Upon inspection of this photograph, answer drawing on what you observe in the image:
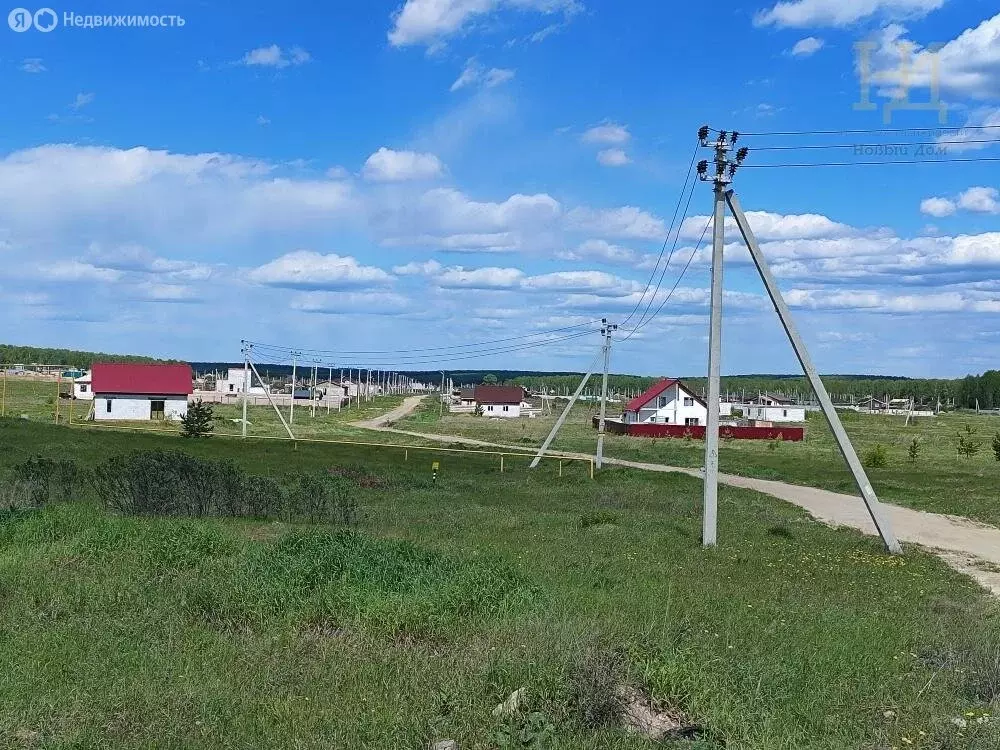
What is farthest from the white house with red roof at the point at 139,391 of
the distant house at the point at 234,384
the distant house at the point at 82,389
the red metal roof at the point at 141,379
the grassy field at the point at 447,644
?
the grassy field at the point at 447,644

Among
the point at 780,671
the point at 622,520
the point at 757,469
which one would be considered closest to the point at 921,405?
the point at 757,469

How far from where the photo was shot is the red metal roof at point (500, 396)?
350 ft

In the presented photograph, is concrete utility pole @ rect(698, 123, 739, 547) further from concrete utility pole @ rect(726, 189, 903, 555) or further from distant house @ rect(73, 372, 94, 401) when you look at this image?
distant house @ rect(73, 372, 94, 401)

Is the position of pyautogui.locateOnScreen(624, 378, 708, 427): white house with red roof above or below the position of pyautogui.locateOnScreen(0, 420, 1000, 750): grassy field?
above

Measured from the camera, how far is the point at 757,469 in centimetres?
4234

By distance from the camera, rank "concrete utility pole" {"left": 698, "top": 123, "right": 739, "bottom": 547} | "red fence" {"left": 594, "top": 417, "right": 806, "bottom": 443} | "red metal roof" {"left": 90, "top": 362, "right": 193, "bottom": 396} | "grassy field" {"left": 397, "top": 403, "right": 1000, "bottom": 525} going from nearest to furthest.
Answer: "concrete utility pole" {"left": 698, "top": 123, "right": 739, "bottom": 547} < "grassy field" {"left": 397, "top": 403, "right": 1000, "bottom": 525} < "red metal roof" {"left": 90, "top": 362, "right": 193, "bottom": 396} < "red fence" {"left": 594, "top": 417, "right": 806, "bottom": 443}

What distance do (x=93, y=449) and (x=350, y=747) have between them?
31651mm

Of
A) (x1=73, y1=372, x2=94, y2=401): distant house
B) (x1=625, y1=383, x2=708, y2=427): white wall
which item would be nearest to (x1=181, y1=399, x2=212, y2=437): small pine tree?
(x1=625, y1=383, x2=708, y2=427): white wall

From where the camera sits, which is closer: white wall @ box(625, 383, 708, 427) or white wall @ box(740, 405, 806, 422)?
white wall @ box(625, 383, 708, 427)

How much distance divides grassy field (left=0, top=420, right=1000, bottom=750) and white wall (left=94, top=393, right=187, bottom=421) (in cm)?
Result: 5761

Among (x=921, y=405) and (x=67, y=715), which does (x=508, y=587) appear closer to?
(x=67, y=715)

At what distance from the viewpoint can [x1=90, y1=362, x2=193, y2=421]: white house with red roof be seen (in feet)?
219

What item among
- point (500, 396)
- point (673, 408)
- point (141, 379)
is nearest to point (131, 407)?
point (141, 379)

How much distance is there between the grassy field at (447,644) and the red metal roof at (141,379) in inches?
2282
